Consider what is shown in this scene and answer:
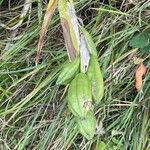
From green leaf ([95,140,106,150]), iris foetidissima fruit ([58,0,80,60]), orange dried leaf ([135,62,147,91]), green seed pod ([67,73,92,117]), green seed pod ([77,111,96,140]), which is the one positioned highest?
iris foetidissima fruit ([58,0,80,60])

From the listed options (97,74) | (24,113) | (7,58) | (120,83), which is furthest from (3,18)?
(97,74)

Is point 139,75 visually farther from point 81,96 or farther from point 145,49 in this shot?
point 81,96

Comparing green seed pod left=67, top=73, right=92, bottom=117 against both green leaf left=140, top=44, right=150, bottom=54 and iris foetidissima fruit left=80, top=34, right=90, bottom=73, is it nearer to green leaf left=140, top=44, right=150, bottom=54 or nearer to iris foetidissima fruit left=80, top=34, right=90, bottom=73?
iris foetidissima fruit left=80, top=34, right=90, bottom=73

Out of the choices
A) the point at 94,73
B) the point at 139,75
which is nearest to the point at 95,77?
the point at 94,73

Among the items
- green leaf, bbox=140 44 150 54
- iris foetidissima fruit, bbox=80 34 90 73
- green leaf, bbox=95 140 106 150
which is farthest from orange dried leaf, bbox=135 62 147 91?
iris foetidissima fruit, bbox=80 34 90 73

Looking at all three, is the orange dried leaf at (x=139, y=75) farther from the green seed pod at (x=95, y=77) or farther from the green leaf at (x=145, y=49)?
the green seed pod at (x=95, y=77)

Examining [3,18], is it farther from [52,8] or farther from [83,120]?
[83,120]
